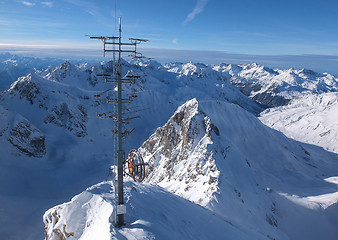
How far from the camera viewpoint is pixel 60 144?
78812 millimetres

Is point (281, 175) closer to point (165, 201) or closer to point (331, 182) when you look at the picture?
point (331, 182)

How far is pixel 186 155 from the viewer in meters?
45.8

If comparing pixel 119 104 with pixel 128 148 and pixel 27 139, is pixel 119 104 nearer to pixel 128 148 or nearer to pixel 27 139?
pixel 27 139

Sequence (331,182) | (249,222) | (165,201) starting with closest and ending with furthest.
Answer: (165,201) → (249,222) → (331,182)

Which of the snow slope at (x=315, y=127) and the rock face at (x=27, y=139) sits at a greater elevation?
the rock face at (x=27, y=139)

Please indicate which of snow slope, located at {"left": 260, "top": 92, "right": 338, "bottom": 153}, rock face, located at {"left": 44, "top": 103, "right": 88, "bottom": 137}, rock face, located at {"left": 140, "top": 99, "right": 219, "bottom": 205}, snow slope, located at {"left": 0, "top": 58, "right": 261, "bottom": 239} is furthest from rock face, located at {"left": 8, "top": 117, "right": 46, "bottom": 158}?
snow slope, located at {"left": 260, "top": 92, "right": 338, "bottom": 153}

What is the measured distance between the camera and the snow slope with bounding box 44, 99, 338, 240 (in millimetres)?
15922

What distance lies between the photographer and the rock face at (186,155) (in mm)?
36094

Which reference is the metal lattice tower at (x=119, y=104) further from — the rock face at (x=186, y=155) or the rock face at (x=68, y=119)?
the rock face at (x=68, y=119)

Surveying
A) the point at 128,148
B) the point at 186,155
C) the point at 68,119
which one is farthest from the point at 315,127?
the point at 68,119

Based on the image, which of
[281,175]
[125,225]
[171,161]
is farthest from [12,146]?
[281,175]

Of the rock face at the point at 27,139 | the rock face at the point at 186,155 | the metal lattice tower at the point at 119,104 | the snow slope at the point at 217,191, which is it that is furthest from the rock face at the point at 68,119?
the metal lattice tower at the point at 119,104

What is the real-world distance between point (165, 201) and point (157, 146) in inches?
1438

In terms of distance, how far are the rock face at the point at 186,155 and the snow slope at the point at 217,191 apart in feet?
0.67
